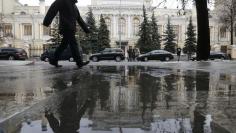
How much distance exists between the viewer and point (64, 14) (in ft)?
32.9

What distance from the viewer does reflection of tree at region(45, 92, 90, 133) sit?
350 cm

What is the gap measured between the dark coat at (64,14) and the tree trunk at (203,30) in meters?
11.5

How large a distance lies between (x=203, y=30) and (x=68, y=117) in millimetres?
17522

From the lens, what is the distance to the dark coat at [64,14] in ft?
32.5

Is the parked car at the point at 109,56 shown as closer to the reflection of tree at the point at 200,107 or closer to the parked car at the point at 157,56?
the parked car at the point at 157,56

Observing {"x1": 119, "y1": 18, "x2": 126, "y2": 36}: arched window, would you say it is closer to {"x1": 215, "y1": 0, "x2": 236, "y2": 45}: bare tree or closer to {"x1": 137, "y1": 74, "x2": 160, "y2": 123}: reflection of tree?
{"x1": 215, "y1": 0, "x2": 236, "y2": 45}: bare tree

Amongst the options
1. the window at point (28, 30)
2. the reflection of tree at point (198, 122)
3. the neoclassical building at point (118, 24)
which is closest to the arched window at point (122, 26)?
the neoclassical building at point (118, 24)

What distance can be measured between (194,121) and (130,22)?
10166 cm

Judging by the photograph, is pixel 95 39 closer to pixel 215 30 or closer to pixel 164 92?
pixel 215 30

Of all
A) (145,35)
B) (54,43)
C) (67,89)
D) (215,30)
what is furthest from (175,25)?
(67,89)

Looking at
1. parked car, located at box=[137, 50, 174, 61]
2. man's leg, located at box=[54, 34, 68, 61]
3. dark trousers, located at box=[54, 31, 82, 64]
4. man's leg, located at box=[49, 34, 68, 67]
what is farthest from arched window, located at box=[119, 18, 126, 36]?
dark trousers, located at box=[54, 31, 82, 64]

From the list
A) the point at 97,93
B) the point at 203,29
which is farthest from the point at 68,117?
the point at 203,29

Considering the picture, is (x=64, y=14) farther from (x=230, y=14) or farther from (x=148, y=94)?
(x=230, y=14)

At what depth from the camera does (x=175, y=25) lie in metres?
103
